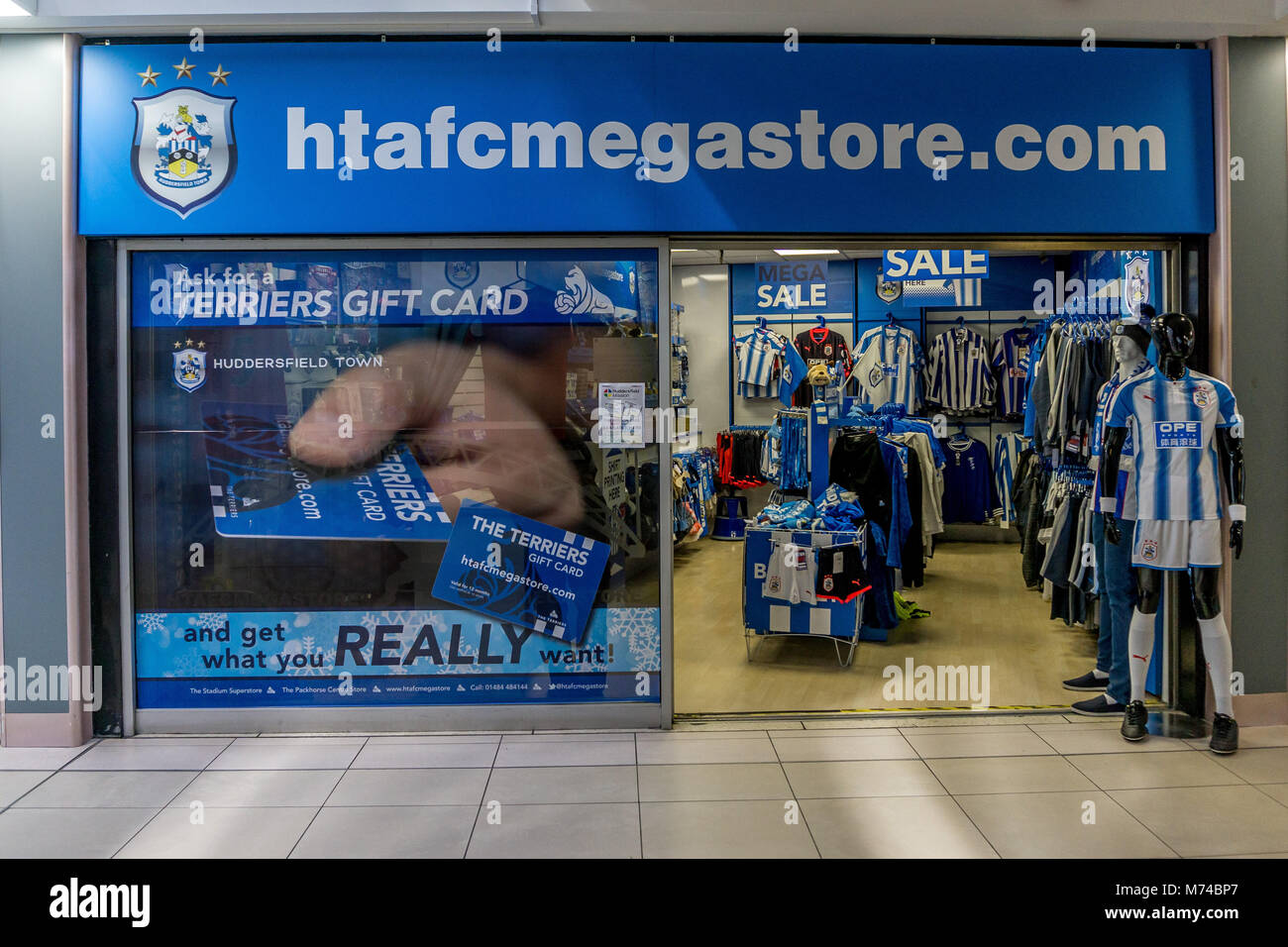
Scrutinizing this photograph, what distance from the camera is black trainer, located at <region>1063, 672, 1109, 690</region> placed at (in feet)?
15.7

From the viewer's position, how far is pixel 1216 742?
3963mm

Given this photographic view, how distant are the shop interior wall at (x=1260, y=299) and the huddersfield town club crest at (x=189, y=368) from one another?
4.56m

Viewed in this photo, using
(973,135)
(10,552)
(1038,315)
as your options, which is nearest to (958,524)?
(1038,315)

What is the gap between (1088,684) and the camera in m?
4.82

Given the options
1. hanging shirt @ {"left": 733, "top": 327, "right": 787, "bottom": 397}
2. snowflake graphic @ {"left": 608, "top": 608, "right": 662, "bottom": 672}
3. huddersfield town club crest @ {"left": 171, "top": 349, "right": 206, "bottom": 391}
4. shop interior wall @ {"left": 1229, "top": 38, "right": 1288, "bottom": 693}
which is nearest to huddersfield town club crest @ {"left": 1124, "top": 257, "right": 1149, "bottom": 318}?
shop interior wall @ {"left": 1229, "top": 38, "right": 1288, "bottom": 693}

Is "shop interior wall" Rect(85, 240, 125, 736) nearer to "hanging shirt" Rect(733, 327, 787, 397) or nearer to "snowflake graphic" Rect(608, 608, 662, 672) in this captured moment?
"snowflake graphic" Rect(608, 608, 662, 672)

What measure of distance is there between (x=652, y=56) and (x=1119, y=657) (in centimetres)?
343

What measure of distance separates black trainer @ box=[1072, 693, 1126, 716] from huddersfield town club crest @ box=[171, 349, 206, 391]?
429cm

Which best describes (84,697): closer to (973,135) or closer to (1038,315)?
(973,135)

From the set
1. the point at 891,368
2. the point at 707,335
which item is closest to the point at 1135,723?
the point at 891,368

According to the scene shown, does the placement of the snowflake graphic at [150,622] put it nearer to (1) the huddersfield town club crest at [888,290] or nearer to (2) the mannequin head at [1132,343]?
(2) the mannequin head at [1132,343]

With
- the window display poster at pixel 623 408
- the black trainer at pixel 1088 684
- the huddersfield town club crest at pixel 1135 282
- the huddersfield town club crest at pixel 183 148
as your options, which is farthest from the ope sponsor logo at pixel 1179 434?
the huddersfield town club crest at pixel 183 148

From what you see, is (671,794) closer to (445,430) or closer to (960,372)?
(445,430)

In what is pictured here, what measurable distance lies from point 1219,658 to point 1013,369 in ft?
19.3
